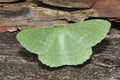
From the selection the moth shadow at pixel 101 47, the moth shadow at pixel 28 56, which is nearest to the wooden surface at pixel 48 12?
the moth shadow at pixel 101 47

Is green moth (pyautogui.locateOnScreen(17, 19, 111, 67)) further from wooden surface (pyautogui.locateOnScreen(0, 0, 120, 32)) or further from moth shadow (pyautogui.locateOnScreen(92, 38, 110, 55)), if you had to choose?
wooden surface (pyautogui.locateOnScreen(0, 0, 120, 32))

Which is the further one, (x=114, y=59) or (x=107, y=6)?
(x=107, y=6)

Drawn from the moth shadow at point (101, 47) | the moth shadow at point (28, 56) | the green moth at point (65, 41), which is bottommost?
the moth shadow at point (28, 56)

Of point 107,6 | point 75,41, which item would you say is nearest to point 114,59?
point 75,41

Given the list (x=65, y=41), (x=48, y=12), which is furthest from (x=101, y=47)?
(x=48, y=12)

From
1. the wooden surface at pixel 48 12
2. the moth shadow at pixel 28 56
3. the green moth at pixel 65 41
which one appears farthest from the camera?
the wooden surface at pixel 48 12

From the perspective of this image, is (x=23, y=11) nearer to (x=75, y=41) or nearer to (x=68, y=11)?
(x=68, y=11)

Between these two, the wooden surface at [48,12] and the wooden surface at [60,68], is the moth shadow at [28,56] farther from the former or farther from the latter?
the wooden surface at [48,12]
